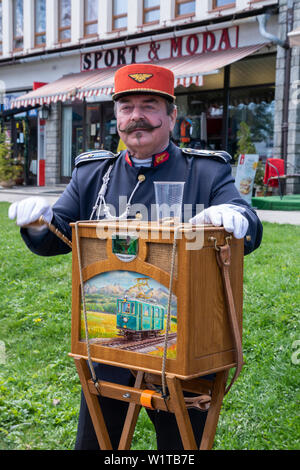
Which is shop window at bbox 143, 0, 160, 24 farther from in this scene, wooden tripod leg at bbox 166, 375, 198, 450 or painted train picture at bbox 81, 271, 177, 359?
wooden tripod leg at bbox 166, 375, 198, 450

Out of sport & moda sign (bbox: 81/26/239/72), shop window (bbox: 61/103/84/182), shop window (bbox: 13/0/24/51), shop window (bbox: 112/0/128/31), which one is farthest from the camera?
shop window (bbox: 13/0/24/51)

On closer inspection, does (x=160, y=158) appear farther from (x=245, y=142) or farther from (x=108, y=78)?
(x=108, y=78)

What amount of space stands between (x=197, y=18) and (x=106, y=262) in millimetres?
14782

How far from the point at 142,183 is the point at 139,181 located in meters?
0.01

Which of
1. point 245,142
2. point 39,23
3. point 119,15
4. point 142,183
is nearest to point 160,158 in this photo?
point 142,183

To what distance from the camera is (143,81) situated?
2.26 meters

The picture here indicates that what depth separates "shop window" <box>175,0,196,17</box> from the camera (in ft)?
52.2

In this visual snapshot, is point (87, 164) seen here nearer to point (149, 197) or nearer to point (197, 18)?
point (149, 197)

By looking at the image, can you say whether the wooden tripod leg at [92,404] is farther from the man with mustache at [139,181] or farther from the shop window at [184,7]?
the shop window at [184,7]

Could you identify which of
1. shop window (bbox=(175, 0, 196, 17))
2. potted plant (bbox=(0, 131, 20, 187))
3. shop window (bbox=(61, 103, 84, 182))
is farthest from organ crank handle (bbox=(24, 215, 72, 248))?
potted plant (bbox=(0, 131, 20, 187))

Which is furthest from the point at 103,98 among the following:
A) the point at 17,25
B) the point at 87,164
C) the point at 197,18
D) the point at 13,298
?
the point at 87,164

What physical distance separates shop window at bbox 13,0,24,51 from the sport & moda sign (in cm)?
413

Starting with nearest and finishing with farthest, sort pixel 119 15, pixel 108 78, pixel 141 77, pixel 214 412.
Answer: pixel 214 412 < pixel 141 77 < pixel 108 78 < pixel 119 15

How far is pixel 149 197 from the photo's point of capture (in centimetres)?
238
